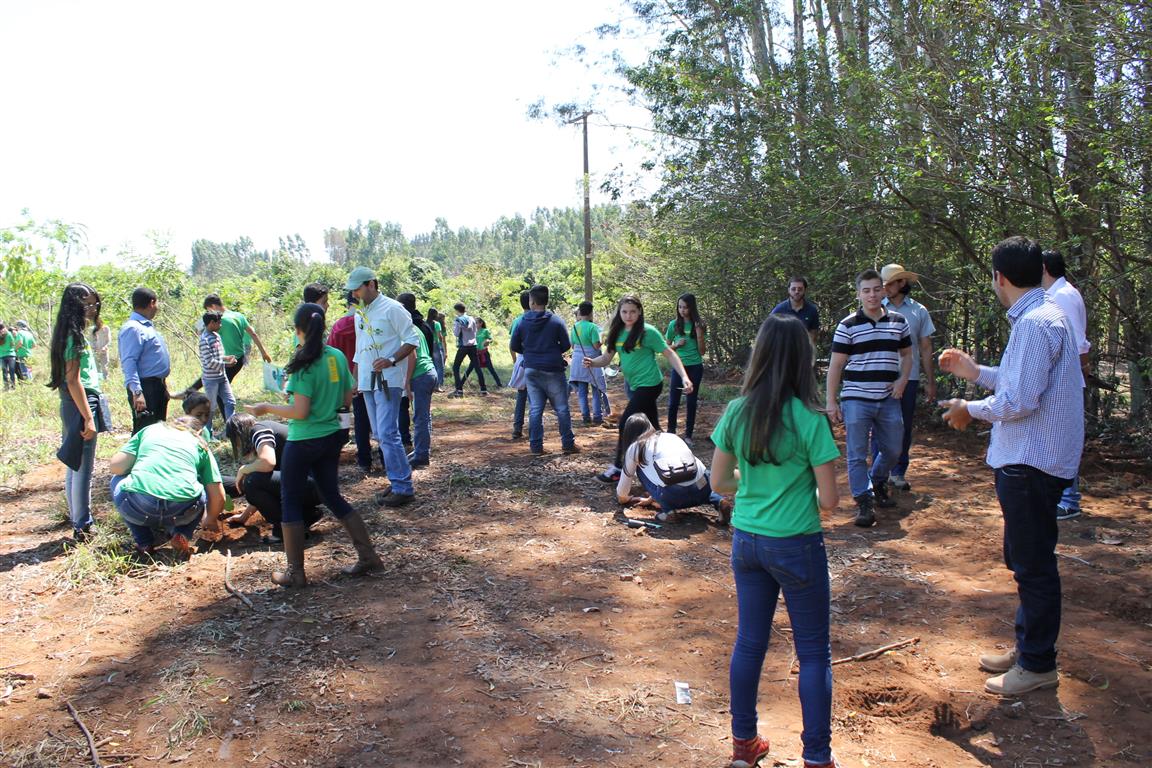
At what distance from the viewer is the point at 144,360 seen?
688cm

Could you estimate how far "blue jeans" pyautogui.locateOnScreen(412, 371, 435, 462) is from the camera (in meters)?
7.62

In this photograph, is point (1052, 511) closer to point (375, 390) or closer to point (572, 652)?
point (572, 652)

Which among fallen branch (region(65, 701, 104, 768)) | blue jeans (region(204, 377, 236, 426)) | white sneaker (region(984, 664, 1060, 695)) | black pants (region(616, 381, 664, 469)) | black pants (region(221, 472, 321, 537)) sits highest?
blue jeans (region(204, 377, 236, 426))

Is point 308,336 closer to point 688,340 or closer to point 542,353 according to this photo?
point 542,353

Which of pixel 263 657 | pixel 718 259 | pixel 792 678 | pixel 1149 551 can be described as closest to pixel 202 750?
pixel 263 657

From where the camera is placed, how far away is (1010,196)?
7828 mm

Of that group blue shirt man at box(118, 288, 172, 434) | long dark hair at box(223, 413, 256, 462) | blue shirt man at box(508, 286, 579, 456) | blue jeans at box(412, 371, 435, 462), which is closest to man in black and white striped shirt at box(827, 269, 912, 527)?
blue shirt man at box(508, 286, 579, 456)

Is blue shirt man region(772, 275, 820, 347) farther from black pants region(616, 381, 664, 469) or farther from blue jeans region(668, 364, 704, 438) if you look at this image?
black pants region(616, 381, 664, 469)

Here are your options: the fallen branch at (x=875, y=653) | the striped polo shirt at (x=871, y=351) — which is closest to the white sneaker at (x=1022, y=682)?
the fallen branch at (x=875, y=653)

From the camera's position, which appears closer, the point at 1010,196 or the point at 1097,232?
the point at 1097,232

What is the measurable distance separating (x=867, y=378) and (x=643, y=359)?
7.02 ft


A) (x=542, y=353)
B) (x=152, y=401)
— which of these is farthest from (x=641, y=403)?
(x=152, y=401)

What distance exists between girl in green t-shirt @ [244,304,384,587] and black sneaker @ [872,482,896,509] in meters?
4.14

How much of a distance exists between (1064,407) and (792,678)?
1.73 m
